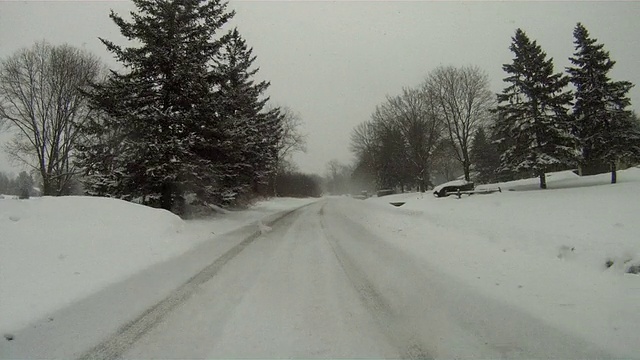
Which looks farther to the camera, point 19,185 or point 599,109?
point 19,185

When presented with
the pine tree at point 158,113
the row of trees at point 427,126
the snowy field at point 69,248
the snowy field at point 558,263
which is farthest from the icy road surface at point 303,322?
the row of trees at point 427,126

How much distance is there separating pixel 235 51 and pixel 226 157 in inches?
526

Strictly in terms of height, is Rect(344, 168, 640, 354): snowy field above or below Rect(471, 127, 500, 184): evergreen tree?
below

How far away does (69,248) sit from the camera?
6.09 m

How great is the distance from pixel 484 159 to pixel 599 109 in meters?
30.3

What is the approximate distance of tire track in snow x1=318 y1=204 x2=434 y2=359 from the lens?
2917mm

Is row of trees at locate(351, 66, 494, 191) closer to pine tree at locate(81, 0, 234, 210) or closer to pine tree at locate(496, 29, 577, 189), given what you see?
pine tree at locate(496, 29, 577, 189)

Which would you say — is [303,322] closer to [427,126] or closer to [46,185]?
[46,185]

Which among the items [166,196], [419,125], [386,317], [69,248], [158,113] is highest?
[419,125]

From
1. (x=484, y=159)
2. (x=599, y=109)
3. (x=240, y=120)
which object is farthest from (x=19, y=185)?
(x=599, y=109)

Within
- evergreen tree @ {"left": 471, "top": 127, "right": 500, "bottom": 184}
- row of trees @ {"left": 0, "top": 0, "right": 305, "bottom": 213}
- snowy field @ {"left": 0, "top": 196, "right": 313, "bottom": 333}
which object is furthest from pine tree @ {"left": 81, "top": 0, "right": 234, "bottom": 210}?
evergreen tree @ {"left": 471, "top": 127, "right": 500, "bottom": 184}

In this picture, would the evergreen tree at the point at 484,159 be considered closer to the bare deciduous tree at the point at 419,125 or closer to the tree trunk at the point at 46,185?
the bare deciduous tree at the point at 419,125

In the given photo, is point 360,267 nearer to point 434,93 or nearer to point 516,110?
point 516,110

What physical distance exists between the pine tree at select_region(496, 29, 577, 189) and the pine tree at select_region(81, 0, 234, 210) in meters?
22.3
